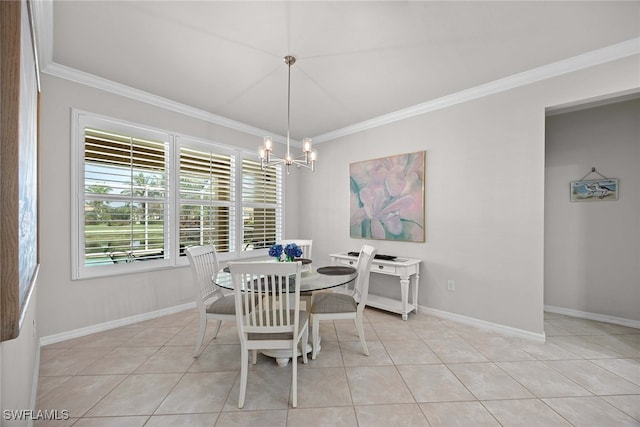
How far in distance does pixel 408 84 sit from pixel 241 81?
71.5 inches

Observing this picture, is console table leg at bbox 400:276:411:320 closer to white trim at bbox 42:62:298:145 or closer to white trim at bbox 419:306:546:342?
white trim at bbox 419:306:546:342

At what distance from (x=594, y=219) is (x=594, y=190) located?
1.14ft

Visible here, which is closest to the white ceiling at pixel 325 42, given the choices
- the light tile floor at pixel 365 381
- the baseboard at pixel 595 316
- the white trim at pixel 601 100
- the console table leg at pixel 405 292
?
the white trim at pixel 601 100

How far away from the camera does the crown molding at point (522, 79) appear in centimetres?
224

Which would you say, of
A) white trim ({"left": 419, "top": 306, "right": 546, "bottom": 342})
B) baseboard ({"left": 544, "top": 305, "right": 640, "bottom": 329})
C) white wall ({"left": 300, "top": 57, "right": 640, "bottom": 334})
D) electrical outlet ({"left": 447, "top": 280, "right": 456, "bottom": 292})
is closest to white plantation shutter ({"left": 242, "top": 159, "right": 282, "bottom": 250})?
white wall ({"left": 300, "top": 57, "right": 640, "bottom": 334})

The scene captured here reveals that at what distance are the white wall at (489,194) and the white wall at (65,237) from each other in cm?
325

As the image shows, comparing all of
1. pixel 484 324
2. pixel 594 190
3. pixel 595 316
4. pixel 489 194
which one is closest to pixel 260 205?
pixel 489 194

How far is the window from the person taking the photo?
2.73m

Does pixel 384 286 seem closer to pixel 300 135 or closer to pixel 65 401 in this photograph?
pixel 300 135

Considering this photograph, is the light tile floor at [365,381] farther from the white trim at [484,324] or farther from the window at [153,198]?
the window at [153,198]

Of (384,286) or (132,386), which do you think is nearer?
(132,386)

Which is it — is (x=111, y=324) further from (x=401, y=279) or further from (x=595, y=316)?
(x=595, y=316)

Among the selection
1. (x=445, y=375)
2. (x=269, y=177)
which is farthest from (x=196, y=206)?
(x=445, y=375)

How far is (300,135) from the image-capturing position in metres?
4.57
